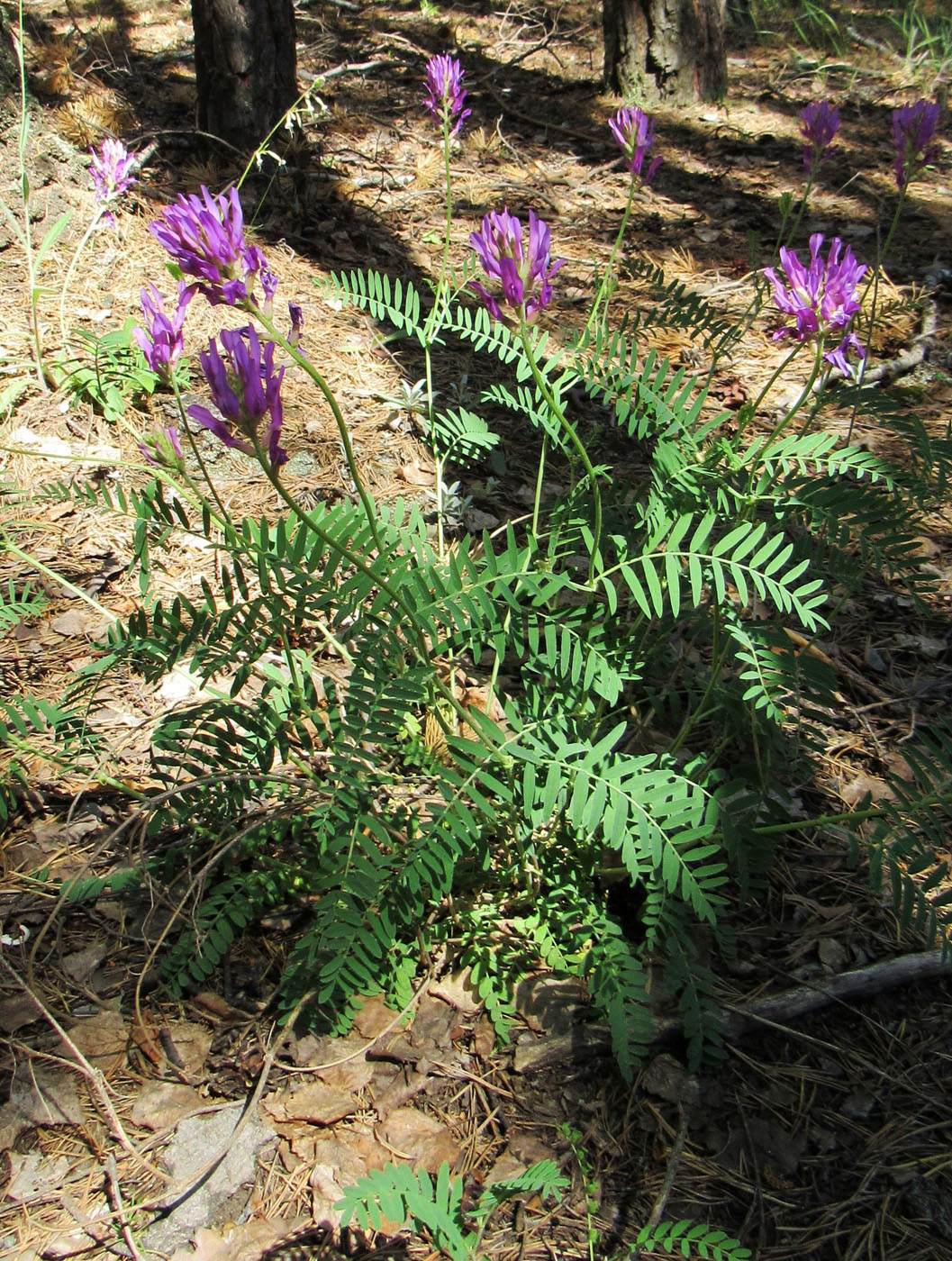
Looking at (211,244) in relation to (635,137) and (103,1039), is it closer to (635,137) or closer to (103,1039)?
(635,137)

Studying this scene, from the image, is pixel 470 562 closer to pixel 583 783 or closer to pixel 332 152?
pixel 583 783

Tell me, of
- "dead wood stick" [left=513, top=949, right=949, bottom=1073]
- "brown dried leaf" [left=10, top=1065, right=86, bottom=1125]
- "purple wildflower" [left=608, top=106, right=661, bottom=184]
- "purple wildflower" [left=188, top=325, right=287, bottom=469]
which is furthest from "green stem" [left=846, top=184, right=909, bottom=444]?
"brown dried leaf" [left=10, top=1065, right=86, bottom=1125]

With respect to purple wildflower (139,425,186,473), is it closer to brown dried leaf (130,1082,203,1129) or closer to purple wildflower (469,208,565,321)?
purple wildflower (469,208,565,321)

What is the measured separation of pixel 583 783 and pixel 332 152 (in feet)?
15.3

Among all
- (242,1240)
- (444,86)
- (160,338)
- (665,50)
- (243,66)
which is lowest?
(242,1240)

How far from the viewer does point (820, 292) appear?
5.53 feet

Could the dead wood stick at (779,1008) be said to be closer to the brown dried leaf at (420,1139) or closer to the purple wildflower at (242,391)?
the brown dried leaf at (420,1139)

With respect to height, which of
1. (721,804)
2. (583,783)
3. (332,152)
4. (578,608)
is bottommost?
(721,804)

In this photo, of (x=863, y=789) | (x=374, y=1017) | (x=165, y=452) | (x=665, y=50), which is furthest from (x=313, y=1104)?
(x=665, y=50)

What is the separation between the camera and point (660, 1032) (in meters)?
1.76

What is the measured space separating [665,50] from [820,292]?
185 inches

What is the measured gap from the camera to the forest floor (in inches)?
62.1

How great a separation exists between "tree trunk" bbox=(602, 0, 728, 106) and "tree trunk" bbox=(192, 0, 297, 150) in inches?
84.5

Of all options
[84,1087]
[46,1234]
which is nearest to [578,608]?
[84,1087]
